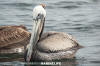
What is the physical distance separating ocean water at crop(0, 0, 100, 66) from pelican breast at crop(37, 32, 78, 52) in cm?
33

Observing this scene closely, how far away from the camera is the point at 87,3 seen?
51.4 ft

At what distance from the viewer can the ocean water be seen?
33.4 ft

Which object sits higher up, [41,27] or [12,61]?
[41,27]

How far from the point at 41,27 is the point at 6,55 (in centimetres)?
124

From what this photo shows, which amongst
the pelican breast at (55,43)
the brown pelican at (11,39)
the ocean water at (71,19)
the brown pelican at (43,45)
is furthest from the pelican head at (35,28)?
the brown pelican at (11,39)

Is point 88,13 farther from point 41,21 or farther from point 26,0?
point 41,21

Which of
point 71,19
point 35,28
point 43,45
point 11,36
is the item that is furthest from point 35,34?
point 71,19

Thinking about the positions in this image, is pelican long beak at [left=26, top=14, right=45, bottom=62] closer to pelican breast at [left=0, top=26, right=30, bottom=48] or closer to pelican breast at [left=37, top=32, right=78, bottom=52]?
pelican breast at [left=37, top=32, right=78, bottom=52]

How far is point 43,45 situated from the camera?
9.81 meters

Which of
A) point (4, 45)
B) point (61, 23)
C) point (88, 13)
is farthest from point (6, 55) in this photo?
point (88, 13)

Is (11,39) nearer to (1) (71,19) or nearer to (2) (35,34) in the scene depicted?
(2) (35,34)

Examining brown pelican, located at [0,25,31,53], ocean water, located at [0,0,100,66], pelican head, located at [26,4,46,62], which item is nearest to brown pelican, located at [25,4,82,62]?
pelican head, located at [26,4,46,62]

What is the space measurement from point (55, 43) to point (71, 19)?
3933mm

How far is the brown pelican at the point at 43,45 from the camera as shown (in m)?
9.66
